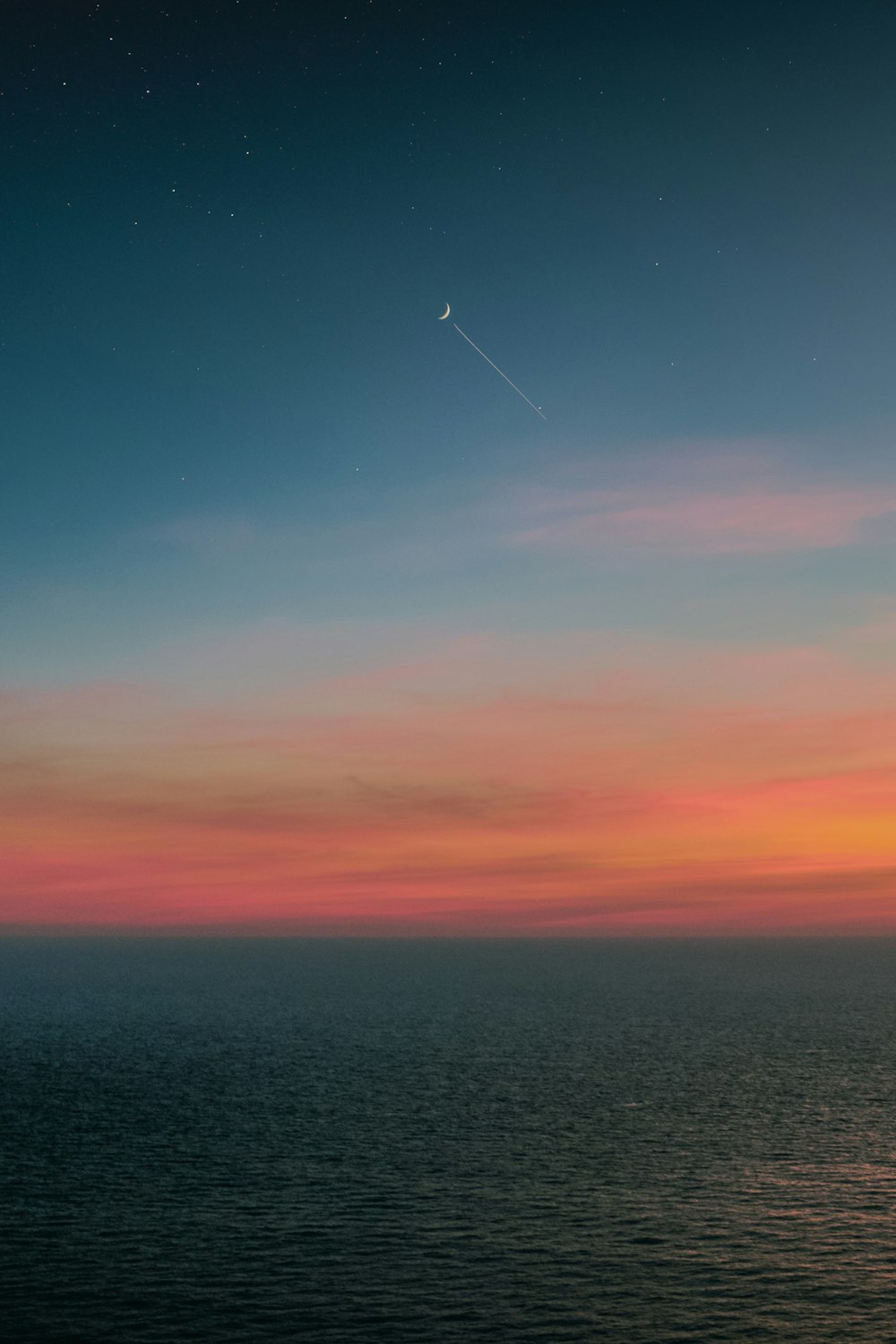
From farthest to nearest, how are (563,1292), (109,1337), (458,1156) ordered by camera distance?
(458,1156) → (563,1292) → (109,1337)

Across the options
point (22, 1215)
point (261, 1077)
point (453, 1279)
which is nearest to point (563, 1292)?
point (453, 1279)

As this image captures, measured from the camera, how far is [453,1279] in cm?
8712

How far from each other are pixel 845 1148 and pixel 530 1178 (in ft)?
141

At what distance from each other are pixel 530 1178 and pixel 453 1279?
106 feet

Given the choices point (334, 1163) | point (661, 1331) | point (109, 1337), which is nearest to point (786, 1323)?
point (661, 1331)

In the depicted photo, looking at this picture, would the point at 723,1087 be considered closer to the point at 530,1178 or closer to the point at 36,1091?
the point at 530,1178

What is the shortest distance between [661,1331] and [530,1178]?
4173 cm

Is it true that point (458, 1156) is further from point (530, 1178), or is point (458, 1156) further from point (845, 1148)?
point (845, 1148)

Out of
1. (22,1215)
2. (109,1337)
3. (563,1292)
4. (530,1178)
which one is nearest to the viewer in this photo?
(109,1337)

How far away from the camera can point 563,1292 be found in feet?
277

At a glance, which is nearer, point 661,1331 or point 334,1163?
point 661,1331

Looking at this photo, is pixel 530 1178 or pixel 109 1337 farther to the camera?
pixel 530 1178

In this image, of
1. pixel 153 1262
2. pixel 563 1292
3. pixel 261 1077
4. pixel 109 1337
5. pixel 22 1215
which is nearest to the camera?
pixel 109 1337

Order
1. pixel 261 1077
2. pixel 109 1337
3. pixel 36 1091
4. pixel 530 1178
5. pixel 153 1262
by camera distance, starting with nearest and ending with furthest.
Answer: pixel 109 1337 → pixel 153 1262 → pixel 530 1178 → pixel 36 1091 → pixel 261 1077
